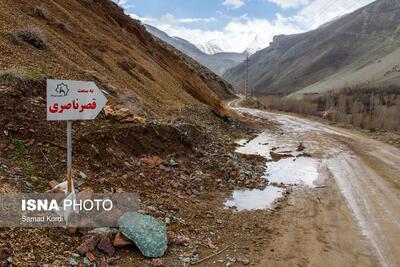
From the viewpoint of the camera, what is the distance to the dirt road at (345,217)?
623cm

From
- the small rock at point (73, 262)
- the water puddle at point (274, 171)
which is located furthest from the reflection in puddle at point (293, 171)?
the small rock at point (73, 262)

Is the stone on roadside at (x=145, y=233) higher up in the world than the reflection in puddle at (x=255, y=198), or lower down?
higher up

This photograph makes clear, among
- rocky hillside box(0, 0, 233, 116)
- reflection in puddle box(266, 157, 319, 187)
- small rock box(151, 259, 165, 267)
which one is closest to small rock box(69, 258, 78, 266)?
small rock box(151, 259, 165, 267)

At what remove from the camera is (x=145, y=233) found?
6.00m

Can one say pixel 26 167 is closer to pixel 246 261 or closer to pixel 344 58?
pixel 246 261

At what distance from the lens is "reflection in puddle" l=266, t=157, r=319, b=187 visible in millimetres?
11515

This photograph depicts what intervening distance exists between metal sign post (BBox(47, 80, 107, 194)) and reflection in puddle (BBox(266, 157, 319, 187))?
6.81 metres

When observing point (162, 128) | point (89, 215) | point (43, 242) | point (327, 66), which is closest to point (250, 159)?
point (162, 128)

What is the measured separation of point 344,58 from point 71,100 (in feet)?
399

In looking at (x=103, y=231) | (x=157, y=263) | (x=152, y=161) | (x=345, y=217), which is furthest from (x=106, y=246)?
(x=345, y=217)

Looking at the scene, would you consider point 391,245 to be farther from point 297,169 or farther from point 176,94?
point 176,94

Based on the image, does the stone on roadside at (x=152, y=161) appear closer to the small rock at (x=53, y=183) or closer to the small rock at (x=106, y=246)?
the small rock at (x=53, y=183)

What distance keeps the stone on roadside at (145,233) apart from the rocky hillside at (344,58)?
242 ft

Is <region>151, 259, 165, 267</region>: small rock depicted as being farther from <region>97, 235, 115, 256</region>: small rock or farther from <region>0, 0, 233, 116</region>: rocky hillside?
<region>0, 0, 233, 116</region>: rocky hillside
